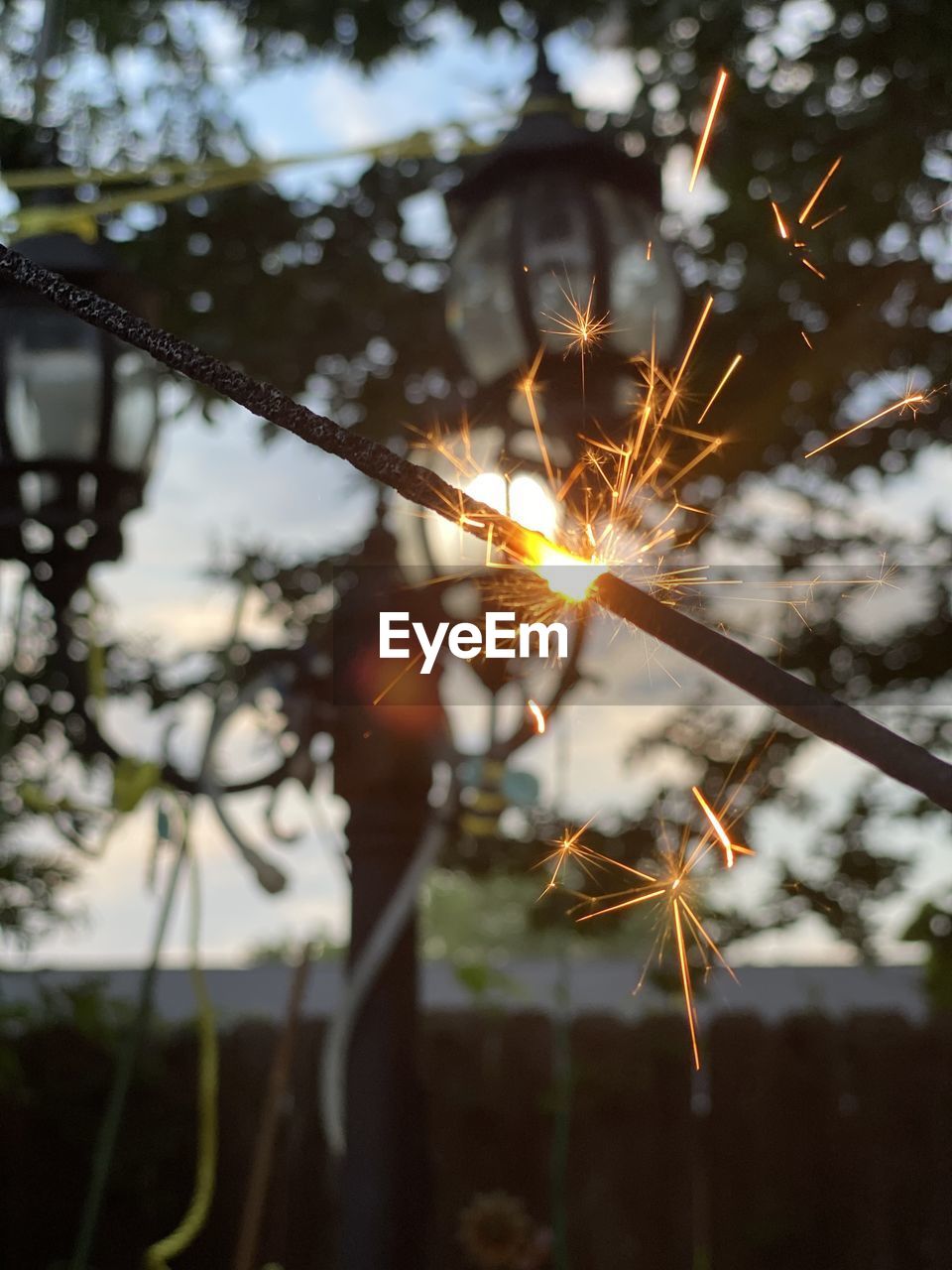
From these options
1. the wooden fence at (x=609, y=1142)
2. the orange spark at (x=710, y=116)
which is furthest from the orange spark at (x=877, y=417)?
the wooden fence at (x=609, y=1142)

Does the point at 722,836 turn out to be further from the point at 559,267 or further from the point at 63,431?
the point at 63,431

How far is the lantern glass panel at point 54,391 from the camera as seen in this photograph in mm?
3826

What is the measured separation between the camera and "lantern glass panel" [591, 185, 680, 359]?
3508 mm

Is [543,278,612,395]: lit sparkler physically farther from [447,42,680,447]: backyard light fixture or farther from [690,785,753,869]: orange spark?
[690,785,753,869]: orange spark

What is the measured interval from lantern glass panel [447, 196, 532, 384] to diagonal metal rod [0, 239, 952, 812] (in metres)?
2.34

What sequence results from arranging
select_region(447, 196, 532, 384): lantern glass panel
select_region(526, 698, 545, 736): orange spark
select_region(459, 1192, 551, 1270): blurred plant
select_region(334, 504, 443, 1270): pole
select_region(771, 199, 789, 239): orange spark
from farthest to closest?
1. select_region(459, 1192, 551, 1270): blurred plant
2. select_region(771, 199, 789, 239): orange spark
3. select_region(447, 196, 532, 384): lantern glass panel
4. select_region(334, 504, 443, 1270): pole
5. select_region(526, 698, 545, 736): orange spark

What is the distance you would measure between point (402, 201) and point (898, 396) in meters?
2.49

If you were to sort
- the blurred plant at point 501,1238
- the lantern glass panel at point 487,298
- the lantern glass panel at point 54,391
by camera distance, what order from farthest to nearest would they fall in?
the blurred plant at point 501,1238
the lantern glass panel at point 54,391
the lantern glass panel at point 487,298

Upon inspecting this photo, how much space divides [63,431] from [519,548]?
117 inches

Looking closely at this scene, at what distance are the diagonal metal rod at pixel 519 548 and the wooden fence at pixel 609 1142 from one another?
26.4 feet

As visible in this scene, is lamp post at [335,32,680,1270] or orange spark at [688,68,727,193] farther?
orange spark at [688,68,727,193]

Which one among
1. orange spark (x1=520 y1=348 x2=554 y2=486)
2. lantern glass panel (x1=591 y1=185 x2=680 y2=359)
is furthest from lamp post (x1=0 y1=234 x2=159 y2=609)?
lantern glass panel (x1=591 y1=185 x2=680 y2=359)

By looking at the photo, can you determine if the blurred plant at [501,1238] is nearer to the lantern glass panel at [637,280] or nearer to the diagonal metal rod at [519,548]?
the lantern glass panel at [637,280]

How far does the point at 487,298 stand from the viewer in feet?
11.9
